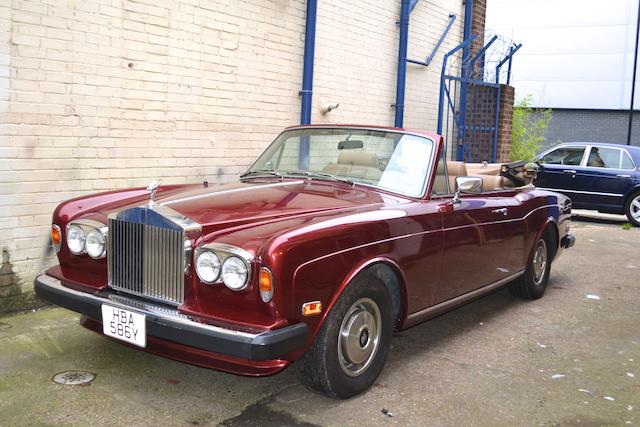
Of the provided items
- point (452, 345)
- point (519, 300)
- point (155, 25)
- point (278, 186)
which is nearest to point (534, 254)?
point (519, 300)

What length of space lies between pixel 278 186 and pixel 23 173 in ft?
6.95

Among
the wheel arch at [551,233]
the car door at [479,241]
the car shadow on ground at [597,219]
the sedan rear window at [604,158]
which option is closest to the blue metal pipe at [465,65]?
the sedan rear window at [604,158]

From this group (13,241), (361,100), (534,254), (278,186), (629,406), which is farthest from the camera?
(361,100)

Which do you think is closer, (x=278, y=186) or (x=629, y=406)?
(x=629, y=406)

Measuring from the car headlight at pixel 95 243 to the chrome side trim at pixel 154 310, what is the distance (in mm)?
227

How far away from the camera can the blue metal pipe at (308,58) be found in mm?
7465

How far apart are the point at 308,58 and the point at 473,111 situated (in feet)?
14.6

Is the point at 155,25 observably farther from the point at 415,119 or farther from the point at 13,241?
the point at 415,119

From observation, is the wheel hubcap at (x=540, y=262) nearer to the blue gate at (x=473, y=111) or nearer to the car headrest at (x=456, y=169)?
the car headrest at (x=456, y=169)

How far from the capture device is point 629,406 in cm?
365

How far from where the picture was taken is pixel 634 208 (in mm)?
11555

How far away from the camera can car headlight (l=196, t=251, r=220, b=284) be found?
10.2 feet

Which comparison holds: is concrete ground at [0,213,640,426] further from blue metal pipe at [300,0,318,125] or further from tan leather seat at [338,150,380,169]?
blue metal pipe at [300,0,318,125]

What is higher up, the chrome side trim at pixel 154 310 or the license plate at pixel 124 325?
the chrome side trim at pixel 154 310
